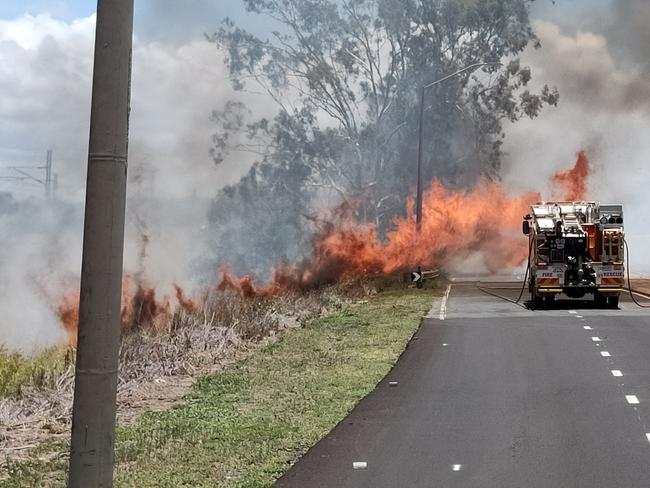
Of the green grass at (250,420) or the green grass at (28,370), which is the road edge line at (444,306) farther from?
the green grass at (28,370)

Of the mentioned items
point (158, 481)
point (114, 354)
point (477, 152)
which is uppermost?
point (477, 152)

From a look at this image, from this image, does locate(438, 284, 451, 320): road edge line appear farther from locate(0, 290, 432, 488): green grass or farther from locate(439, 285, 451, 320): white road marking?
locate(0, 290, 432, 488): green grass

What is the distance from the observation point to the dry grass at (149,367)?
10.5 m

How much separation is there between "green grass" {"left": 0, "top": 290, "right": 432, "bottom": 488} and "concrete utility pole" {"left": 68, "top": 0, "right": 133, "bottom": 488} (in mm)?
2984

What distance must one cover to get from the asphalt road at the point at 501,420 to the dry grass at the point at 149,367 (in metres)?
2.87

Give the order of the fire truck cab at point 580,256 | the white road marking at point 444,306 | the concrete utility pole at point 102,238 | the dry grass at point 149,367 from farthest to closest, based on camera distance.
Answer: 1. the fire truck cab at point 580,256
2. the white road marking at point 444,306
3. the dry grass at point 149,367
4. the concrete utility pole at point 102,238

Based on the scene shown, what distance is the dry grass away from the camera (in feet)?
34.3

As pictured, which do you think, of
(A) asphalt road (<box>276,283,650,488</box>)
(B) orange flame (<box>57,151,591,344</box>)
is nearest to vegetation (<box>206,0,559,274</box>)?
(B) orange flame (<box>57,151,591,344</box>)

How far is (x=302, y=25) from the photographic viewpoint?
46.6 m

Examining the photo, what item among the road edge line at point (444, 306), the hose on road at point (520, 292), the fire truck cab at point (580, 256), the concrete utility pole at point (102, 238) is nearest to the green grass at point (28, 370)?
the concrete utility pole at point (102, 238)

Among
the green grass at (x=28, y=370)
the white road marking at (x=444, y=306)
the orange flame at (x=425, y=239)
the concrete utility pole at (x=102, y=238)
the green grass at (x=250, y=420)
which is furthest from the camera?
the orange flame at (x=425, y=239)

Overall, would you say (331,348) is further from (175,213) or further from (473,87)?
(473,87)

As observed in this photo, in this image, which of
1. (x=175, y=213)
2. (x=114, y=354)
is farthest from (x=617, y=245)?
(x=114, y=354)

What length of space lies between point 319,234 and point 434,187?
25.0 ft
